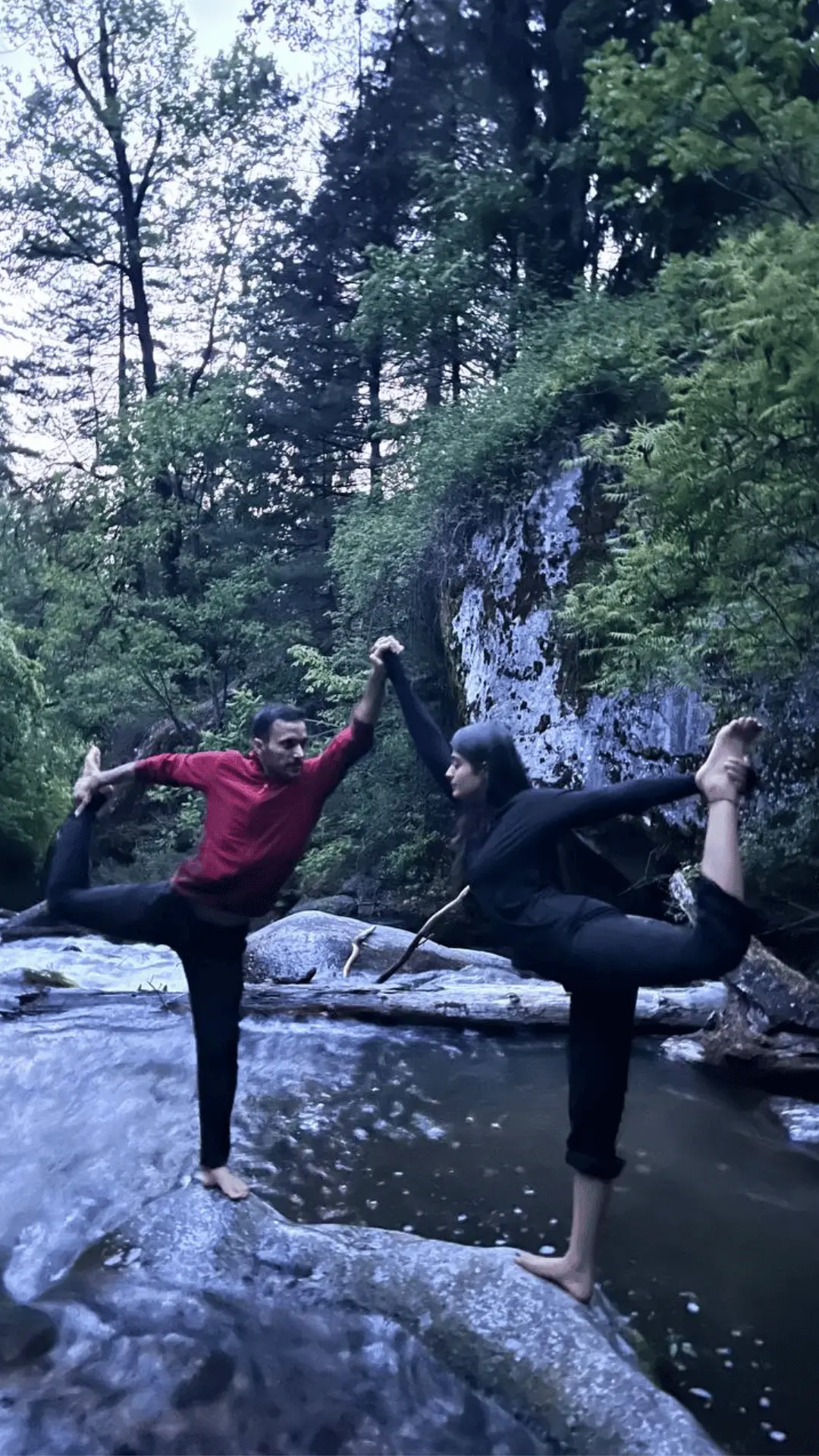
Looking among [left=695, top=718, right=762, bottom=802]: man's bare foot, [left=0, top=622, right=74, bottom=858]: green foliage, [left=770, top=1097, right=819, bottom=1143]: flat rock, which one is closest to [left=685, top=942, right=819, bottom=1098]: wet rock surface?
[left=770, top=1097, right=819, bottom=1143]: flat rock

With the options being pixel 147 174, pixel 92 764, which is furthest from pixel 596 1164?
pixel 147 174

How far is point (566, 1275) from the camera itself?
4.00 m

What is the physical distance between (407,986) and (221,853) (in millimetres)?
4668

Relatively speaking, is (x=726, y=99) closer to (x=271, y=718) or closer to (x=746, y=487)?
(x=746, y=487)

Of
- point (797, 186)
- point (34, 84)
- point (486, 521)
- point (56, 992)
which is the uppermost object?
point (34, 84)

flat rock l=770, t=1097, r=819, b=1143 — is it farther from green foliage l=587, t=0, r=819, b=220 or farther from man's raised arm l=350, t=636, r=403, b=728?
green foliage l=587, t=0, r=819, b=220

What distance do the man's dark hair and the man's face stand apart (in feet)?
0.04

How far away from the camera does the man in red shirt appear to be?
4562mm

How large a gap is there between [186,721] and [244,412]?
5.68 m

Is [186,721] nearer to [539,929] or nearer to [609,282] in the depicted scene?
[609,282]

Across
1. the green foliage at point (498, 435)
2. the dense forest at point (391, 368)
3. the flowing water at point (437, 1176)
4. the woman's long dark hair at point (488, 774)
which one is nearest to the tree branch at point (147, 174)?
the dense forest at point (391, 368)

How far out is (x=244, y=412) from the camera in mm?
21375

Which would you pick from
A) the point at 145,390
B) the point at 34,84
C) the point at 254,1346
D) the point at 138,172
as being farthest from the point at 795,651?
the point at 34,84

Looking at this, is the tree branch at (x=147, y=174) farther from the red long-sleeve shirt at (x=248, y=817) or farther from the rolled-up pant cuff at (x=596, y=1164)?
the rolled-up pant cuff at (x=596, y=1164)
